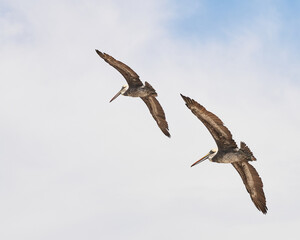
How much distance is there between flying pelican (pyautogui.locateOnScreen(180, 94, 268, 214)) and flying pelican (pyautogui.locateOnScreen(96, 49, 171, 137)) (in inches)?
238

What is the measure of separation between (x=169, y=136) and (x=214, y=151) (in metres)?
7.82

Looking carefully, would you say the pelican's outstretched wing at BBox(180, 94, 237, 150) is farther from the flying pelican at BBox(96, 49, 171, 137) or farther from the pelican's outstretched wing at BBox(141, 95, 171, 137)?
the pelican's outstretched wing at BBox(141, 95, 171, 137)

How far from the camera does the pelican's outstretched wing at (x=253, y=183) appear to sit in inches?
901

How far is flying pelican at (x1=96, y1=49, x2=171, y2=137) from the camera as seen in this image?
28.2m

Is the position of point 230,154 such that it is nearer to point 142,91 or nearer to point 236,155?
point 236,155

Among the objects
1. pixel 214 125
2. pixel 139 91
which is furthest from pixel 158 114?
pixel 214 125

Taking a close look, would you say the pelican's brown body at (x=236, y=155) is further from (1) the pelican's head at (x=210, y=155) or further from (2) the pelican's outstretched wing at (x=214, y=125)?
(1) the pelican's head at (x=210, y=155)

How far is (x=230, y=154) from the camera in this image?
866 inches

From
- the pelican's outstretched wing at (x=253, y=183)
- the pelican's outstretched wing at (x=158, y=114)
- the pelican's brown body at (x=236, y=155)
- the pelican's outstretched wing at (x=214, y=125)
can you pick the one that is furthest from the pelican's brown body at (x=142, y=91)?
the pelican's outstretched wing at (x=214, y=125)

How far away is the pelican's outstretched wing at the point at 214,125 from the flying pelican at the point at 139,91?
788 cm

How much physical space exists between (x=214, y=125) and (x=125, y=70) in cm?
929

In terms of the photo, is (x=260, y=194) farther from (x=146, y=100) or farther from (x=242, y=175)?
(x=146, y=100)

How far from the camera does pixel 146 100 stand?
1216 inches

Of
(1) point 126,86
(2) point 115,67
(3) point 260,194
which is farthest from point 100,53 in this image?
(3) point 260,194
